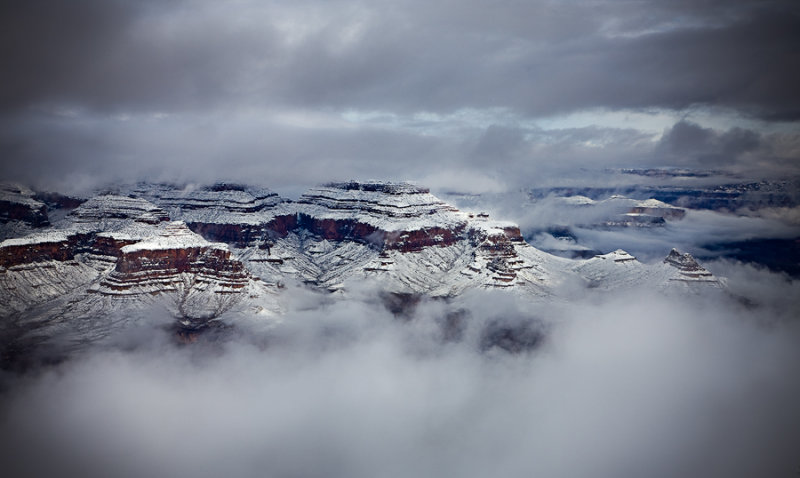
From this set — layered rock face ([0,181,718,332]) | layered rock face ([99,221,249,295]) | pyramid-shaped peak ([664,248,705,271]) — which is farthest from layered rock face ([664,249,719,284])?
layered rock face ([99,221,249,295])

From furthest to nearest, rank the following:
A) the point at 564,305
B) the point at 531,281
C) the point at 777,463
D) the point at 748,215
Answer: the point at 531,281 < the point at 564,305 < the point at 748,215 < the point at 777,463

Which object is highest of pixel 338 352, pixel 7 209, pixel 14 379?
pixel 7 209

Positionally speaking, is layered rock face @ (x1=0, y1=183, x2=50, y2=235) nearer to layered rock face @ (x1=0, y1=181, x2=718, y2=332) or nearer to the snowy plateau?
the snowy plateau

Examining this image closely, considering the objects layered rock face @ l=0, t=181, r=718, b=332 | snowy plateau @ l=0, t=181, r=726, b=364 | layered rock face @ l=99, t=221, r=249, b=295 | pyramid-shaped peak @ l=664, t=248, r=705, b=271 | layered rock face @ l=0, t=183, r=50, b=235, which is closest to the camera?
snowy plateau @ l=0, t=181, r=726, b=364

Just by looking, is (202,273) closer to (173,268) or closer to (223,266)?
(223,266)

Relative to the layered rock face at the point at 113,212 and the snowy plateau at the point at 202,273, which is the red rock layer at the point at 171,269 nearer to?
the snowy plateau at the point at 202,273

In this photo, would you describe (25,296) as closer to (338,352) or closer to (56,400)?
(56,400)

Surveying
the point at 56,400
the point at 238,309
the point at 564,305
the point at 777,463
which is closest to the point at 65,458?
the point at 56,400

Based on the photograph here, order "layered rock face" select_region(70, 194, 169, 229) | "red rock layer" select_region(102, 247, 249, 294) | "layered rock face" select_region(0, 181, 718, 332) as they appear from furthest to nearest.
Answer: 1. "layered rock face" select_region(70, 194, 169, 229)
2. "layered rock face" select_region(0, 181, 718, 332)
3. "red rock layer" select_region(102, 247, 249, 294)
